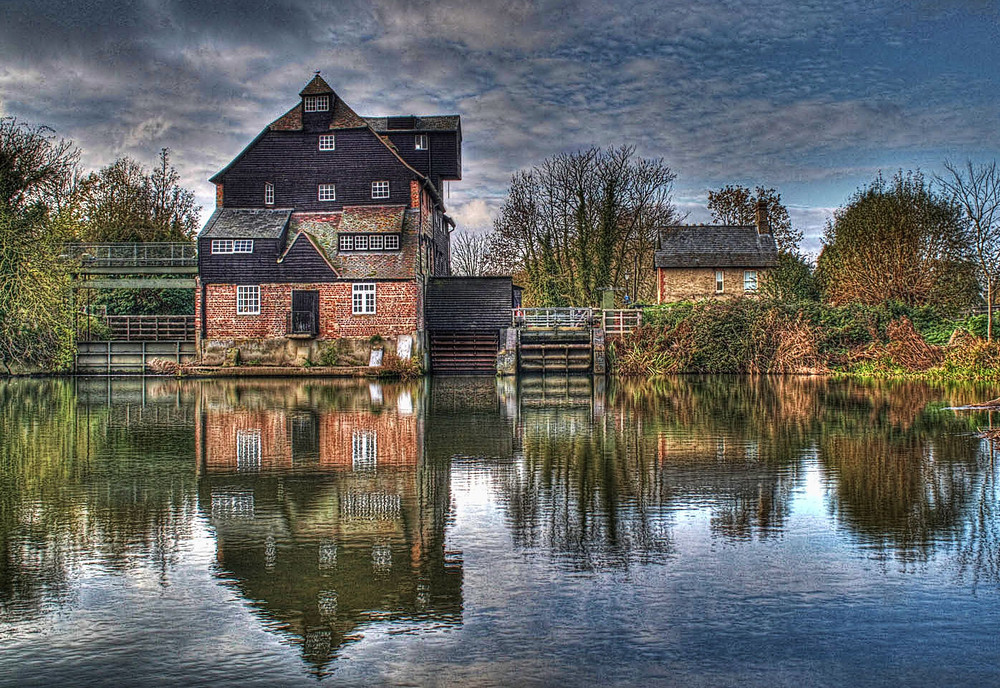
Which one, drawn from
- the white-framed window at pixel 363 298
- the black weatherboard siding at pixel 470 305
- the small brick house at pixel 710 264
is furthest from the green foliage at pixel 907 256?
the white-framed window at pixel 363 298

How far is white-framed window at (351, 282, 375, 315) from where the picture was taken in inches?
1545

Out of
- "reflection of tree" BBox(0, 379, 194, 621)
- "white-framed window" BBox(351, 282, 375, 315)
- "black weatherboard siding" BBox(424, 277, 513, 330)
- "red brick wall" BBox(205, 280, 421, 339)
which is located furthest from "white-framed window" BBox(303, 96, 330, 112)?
"reflection of tree" BBox(0, 379, 194, 621)

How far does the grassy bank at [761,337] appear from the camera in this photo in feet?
119

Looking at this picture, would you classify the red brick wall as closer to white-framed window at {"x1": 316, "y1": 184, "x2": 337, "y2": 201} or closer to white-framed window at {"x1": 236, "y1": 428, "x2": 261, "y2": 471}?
white-framed window at {"x1": 316, "y1": 184, "x2": 337, "y2": 201}

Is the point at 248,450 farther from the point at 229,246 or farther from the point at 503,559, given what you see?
the point at 229,246

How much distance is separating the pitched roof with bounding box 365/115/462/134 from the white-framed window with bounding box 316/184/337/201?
7.41 metres

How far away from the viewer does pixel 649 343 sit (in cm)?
3706

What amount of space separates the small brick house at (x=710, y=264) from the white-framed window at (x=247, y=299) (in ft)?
71.0

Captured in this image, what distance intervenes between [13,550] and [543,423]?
36.7 feet

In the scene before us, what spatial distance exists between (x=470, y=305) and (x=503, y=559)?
34.1 metres

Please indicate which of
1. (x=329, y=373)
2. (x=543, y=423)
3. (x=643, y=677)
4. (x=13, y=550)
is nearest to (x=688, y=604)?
(x=643, y=677)

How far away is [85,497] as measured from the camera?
32.7ft

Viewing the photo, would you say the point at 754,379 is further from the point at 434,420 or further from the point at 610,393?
the point at 434,420

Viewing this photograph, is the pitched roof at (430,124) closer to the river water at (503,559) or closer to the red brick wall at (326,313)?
the red brick wall at (326,313)
